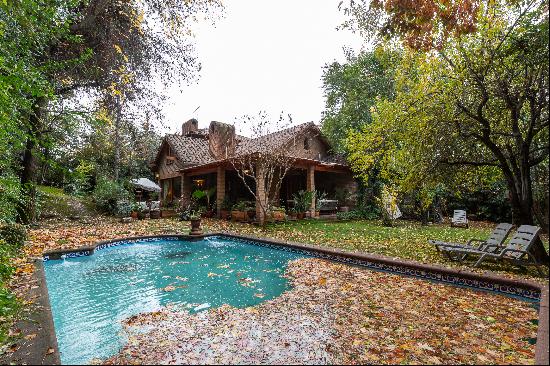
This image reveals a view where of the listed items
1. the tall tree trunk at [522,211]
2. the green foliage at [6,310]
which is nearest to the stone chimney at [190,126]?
the green foliage at [6,310]

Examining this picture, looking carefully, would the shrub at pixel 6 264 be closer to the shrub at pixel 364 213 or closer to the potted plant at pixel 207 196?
the potted plant at pixel 207 196

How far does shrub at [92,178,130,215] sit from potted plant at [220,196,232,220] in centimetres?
593

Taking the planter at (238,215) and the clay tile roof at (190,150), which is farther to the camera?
the clay tile roof at (190,150)

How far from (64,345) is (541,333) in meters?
4.83

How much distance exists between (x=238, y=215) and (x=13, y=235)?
363 inches

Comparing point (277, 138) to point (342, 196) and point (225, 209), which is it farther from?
point (225, 209)

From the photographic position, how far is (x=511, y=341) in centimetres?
332

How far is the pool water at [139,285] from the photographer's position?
3758 millimetres

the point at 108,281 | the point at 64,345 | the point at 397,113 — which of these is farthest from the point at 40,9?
the point at 397,113

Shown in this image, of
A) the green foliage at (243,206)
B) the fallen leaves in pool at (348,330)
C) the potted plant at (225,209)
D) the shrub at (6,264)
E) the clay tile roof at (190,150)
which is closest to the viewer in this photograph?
the fallen leaves in pool at (348,330)

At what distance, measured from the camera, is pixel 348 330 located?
354cm

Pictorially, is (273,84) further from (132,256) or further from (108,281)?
(108,281)

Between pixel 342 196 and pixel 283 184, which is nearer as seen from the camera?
pixel 342 196

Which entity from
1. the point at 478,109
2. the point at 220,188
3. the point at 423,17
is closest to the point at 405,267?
the point at 478,109
